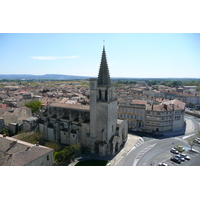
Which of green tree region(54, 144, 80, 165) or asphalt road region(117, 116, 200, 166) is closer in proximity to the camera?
green tree region(54, 144, 80, 165)

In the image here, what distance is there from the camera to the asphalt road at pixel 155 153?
1292 inches

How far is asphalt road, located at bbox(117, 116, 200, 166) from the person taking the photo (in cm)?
3281

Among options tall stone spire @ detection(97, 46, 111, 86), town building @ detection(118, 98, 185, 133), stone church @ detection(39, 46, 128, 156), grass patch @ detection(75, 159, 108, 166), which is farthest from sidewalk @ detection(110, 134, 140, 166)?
tall stone spire @ detection(97, 46, 111, 86)

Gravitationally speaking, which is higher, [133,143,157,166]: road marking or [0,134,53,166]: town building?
[0,134,53,166]: town building

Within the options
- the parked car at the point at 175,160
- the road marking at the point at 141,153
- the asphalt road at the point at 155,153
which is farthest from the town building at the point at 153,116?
the parked car at the point at 175,160

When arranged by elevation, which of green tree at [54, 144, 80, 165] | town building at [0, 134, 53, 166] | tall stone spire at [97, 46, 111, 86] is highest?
tall stone spire at [97, 46, 111, 86]

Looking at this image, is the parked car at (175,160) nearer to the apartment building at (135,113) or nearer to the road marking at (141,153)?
the road marking at (141,153)

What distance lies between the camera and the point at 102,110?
34.2 metres

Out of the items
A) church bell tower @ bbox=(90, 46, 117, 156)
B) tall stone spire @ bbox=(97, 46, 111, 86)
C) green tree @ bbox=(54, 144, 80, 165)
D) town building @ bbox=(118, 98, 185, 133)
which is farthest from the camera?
town building @ bbox=(118, 98, 185, 133)

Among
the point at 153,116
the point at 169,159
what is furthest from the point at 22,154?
the point at 153,116

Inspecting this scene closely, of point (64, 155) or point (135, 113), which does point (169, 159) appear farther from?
point (64, 155)

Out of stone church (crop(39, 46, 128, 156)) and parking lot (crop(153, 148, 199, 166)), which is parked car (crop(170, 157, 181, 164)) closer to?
parking lot (crop(153, 148, 199, 166))

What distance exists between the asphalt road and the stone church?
4.14 m

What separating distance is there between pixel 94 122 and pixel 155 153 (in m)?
15.4
